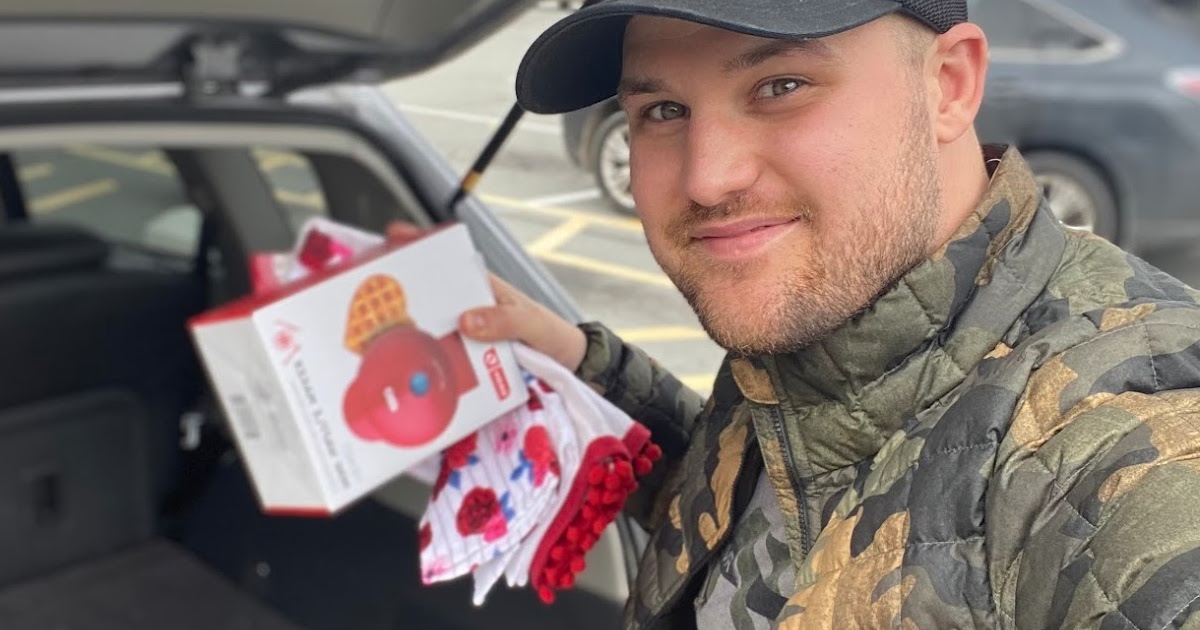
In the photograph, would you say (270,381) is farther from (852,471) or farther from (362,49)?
(852,471)

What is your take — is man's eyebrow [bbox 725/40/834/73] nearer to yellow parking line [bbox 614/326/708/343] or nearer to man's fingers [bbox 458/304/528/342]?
man's fingers [bbox 458/304/528/342]

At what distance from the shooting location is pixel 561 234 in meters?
2.18

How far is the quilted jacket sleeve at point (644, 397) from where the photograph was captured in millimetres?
1412

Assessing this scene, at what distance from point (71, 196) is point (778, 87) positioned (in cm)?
191

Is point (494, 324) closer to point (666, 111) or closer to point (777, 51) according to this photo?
point (666, 111)

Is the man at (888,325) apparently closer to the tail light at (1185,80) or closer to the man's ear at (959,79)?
the man's ear at (959,79)

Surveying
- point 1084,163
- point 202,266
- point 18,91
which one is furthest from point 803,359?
point 1084,163

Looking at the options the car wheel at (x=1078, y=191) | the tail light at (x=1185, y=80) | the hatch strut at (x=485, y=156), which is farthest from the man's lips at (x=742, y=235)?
the tail light at (x=1185, y=80)

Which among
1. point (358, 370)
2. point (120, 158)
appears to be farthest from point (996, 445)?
point (120, 158)

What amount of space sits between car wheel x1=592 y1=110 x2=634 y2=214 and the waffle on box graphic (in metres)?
0.26

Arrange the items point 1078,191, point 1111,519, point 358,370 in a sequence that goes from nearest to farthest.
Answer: point 1111,519 → point 358,370 → point 1078,191

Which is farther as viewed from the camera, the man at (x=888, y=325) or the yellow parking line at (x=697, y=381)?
the yellow parking line at (x=697, y=381)

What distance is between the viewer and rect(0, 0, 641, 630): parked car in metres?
1.68

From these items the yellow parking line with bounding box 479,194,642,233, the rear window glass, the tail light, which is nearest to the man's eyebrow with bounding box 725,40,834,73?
the yellow parking line with bounding box 479,194,642,233
